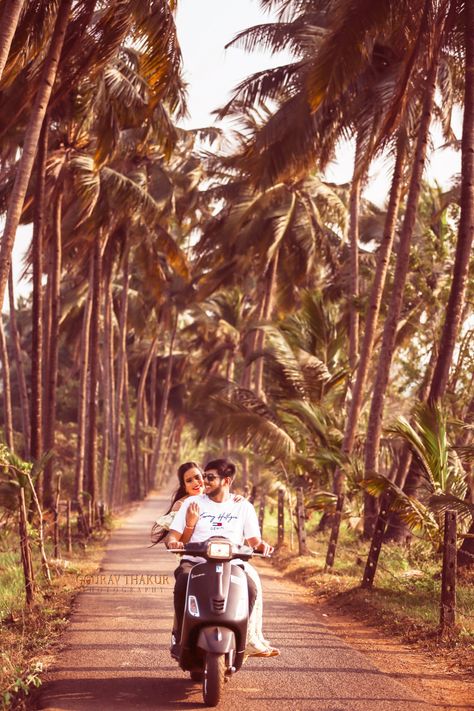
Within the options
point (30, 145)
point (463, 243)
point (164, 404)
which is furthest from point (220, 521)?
point (164, 404)

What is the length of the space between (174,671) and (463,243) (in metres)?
7.73

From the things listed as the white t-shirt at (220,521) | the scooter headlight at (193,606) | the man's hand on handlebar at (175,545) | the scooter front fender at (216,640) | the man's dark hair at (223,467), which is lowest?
the scooter front fender at (216,640)

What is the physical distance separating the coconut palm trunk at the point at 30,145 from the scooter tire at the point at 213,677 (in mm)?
6590

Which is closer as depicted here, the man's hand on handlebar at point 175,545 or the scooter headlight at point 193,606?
the scooter headlight at point 193,606

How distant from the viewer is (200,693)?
615cm

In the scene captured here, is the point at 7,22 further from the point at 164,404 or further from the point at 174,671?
the point at 164,404

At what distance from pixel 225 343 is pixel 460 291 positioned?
1263 inches

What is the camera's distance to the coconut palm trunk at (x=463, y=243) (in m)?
12.0

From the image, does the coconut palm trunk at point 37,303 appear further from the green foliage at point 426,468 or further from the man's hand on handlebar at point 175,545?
the man's hand on handlebar at point 175,545

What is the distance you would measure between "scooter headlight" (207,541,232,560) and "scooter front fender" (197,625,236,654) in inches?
17.6

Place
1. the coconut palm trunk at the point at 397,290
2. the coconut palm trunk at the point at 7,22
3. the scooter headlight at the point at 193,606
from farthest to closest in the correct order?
the coconut palm trunk at the point at 397,290 < the coconut palm trunk at the point at 7,22 < the scooter headlight at the point at 193,606

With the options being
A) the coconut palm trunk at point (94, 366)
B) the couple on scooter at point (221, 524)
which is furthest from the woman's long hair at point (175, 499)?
the coconut palm trunk at point (94, 366)

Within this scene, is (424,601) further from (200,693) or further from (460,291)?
(200,693)

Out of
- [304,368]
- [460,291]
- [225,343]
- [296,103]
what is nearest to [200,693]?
[460,291]
